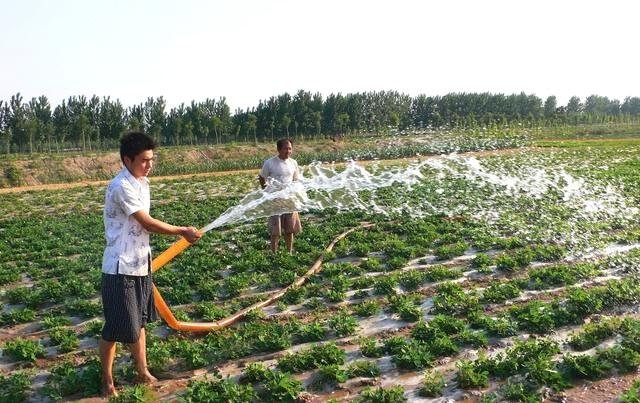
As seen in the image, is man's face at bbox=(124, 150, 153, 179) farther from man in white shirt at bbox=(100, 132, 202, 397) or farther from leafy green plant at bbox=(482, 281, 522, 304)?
leafy green plant at bbox=(482, 281, 522, 304)

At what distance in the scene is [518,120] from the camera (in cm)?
7019

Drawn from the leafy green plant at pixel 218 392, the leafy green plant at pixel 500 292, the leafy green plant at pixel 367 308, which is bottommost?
the leafy green plant at pixel 218 392

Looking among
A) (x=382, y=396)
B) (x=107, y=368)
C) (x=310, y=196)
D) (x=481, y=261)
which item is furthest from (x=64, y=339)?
(x=310, y=196)

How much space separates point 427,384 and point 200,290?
4.32 m

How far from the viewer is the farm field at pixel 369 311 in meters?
5.18

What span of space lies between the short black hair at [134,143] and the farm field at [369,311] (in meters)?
2.14

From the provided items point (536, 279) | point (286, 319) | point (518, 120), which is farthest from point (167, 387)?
point (518, 120)

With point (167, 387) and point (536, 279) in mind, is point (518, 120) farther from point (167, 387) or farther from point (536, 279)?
point (167, 387)

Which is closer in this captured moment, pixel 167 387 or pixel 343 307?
pixel 167 387

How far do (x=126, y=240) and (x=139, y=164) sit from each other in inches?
26.7

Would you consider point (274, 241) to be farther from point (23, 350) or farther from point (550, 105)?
point (550, 105)

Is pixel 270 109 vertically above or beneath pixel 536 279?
above

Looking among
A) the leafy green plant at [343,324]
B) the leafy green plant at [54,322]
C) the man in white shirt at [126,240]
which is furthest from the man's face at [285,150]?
the man in white shirt at [126,240]

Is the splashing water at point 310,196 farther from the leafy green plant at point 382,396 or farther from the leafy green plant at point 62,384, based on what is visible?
the leafy green plant at point 382,396
